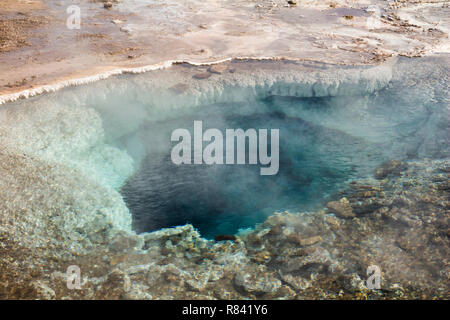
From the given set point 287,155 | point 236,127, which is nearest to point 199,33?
point 236,127

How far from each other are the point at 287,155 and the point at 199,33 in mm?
3896

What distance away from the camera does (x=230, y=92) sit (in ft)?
18.3

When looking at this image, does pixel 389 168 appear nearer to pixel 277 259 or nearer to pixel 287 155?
pixel 287 155

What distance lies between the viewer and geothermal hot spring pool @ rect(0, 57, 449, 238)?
4.18 meters

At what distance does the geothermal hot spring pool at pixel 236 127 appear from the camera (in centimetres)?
418

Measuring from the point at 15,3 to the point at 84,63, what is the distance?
495cm

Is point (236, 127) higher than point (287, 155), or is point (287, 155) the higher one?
point (236, 127)

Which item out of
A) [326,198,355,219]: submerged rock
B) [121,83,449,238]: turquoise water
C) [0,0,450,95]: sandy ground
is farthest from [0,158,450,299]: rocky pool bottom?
[0,0,450,95]: sandy ground

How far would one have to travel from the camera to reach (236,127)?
17.7 feet

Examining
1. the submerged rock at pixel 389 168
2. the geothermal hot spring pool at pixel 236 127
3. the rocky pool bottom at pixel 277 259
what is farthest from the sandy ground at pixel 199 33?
the rocky pool bottom at pixel 277 259

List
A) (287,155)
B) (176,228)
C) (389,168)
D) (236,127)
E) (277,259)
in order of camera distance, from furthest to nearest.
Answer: (236,127) < (287,155) < (389,168) < (176,228) < (277,259)

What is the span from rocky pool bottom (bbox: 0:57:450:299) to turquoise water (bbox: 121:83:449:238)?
0.23 ft

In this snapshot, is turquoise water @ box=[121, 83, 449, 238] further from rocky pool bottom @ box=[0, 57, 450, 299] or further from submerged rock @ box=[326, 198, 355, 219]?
submerged rock @ box=[326, 198, 355, 219]
